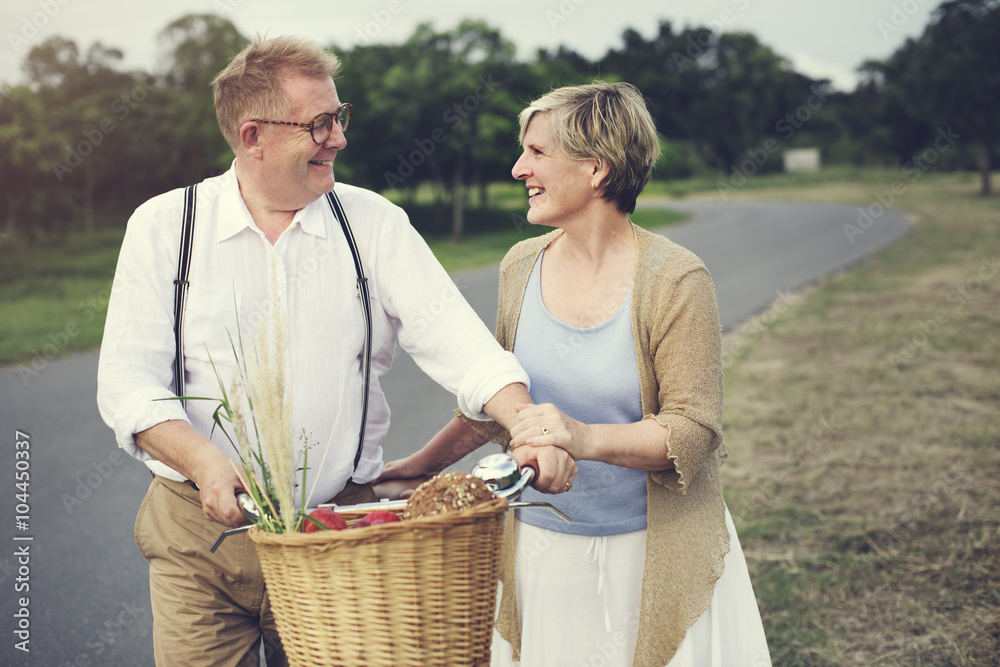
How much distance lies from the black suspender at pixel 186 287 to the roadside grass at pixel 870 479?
226cm

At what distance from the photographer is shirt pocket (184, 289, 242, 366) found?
2098 mm

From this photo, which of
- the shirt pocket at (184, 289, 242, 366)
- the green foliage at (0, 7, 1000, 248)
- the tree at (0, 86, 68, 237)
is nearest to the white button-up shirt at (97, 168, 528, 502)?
the shirt pocket at (184, 289, 242, 366)

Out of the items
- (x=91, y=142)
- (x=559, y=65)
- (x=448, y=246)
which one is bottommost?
(x=448, y=246)

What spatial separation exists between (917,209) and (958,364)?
23646 millimetres

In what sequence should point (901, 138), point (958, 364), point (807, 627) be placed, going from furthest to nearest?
1. point (901, 138)
2. point (958, 364)
3. point (807, 627)

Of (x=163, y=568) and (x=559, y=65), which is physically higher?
(x=559, y=65)

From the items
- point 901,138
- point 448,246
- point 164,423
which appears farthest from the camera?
point 901,138

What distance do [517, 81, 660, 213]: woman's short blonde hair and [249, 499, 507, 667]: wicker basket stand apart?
1115 mm

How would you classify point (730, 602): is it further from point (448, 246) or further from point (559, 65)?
point (559, 65)

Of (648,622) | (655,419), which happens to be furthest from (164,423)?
(648,622)

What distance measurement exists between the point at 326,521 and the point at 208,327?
765 mm

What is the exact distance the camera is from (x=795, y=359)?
848cm

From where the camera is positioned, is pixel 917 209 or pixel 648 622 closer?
pixel 648 622

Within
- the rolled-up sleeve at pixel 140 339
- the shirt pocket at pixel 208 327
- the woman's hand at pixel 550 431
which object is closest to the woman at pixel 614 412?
the woman's hand at pixel 550 431
